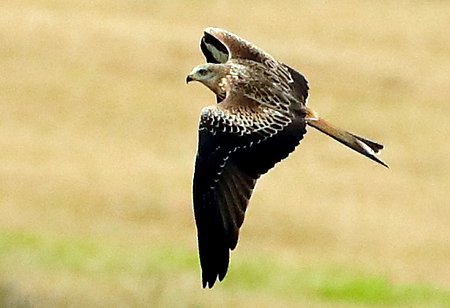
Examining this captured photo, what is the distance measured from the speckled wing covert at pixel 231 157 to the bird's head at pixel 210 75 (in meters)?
0.16

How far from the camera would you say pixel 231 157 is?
6.37m

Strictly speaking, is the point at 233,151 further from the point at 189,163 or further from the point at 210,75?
the point at 189,163

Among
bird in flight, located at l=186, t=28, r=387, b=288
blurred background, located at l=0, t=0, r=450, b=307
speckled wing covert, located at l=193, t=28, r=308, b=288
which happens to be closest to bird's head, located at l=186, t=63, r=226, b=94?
bird in flight, located at l=186, t=28, r=387, b=288

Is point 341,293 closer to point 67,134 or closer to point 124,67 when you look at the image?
point 67,134

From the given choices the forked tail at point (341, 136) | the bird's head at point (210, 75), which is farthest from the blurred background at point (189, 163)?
the forked tail at point (341, 136)

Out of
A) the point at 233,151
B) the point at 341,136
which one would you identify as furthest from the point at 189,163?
the point at 233,151

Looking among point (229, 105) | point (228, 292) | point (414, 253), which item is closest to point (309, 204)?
point (414, 253)

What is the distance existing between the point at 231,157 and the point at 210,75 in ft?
2.11

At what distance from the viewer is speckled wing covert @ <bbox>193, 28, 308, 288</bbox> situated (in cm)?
624

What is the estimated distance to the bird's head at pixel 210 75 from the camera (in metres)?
6.84

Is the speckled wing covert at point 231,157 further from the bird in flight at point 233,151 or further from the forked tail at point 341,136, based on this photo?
the forked tail at point 341,136

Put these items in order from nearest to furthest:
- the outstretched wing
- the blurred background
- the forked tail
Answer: the outstretched wing
the forked tail
the blurred background

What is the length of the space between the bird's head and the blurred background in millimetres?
3054

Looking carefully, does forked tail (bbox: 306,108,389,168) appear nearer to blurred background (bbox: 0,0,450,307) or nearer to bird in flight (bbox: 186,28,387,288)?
bird in flight (bbox: 186,28,387,288)
